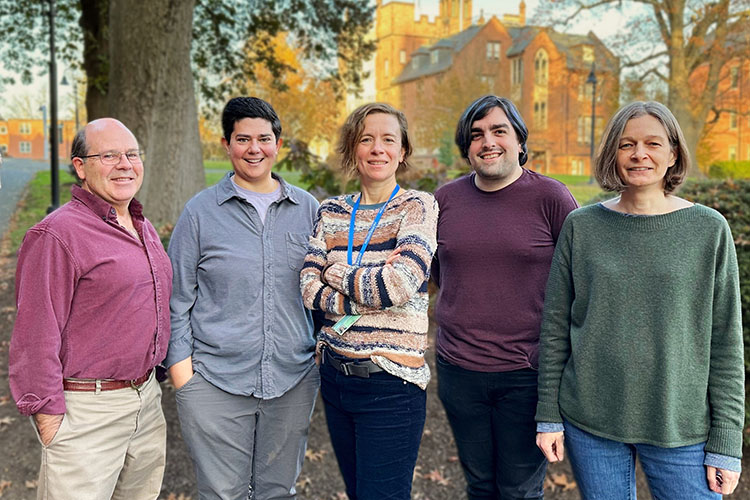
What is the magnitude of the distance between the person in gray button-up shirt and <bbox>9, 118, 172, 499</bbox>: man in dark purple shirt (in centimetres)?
14

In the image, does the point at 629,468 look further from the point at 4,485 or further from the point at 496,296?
the point at 4,485

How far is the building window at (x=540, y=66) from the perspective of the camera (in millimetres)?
53750

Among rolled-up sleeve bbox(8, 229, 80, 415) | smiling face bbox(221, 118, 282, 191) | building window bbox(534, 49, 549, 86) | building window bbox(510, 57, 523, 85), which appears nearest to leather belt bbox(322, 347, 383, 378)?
smiling face bbox(221, 118, 282, 191)

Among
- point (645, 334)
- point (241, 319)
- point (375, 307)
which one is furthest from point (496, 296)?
point (241, 319)

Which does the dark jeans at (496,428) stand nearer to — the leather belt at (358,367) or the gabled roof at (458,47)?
the leather belt at (358,367)

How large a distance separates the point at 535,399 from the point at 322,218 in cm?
130

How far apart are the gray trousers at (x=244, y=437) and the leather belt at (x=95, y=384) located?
251mm

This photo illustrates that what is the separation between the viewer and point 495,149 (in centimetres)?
292

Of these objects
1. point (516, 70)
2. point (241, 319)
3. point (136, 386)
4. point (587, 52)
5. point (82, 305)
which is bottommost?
point (136, 386)

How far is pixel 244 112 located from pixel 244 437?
5.08ft

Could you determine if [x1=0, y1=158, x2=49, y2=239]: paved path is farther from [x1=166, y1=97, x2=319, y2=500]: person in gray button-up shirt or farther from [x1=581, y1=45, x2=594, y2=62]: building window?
[x1=581, y1=45, x2=594, y2=62]: building window

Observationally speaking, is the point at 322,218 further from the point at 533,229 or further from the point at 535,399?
the point at 535,399

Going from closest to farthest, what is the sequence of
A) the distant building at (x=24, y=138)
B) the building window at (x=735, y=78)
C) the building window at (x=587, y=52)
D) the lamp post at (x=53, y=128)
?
1. the lamp post at (x=53, y=128)
2. the building window at (x=735, y=78)
3. the building window at (x=587, y=52)
4. the distant building at (x=24, y=138)

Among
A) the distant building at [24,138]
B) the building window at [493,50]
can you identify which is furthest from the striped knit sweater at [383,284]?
the distant building at [24,138]
